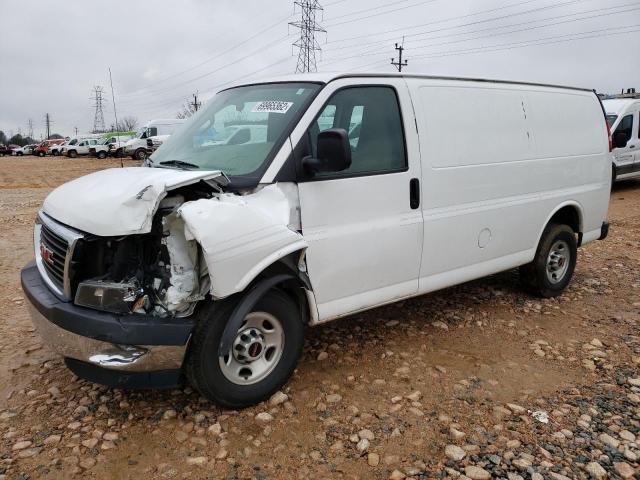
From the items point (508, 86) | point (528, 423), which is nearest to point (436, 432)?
point (528, 423)

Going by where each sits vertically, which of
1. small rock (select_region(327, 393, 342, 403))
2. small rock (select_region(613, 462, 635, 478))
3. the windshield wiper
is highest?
the windshield wiper

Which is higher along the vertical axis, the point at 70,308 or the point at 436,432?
the point at 70,308

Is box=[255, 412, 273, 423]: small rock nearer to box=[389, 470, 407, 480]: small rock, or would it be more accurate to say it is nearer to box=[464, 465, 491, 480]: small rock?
box=[389, 470, 407, 480]: small rock

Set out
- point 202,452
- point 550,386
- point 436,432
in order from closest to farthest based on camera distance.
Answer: point 202,452 < point 436,432 < point 550,386

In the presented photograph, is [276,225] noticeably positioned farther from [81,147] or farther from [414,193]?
[81,147]

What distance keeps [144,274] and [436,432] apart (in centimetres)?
192

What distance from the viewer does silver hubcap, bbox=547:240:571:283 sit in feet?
17.8

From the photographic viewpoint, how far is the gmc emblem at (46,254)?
10.7ft

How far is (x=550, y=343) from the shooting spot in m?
4.40

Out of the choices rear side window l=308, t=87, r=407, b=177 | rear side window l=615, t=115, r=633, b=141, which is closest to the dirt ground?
rear side window l=308, t=87, r=407, b=177

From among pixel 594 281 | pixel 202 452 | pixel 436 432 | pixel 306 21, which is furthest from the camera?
pixel 306 21

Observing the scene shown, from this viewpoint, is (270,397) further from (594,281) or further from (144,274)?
(594,281)

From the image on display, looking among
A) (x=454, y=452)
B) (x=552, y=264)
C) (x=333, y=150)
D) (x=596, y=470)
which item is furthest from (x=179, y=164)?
(x=552, y=264)

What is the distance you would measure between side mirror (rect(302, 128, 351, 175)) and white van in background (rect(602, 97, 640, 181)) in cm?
1150
